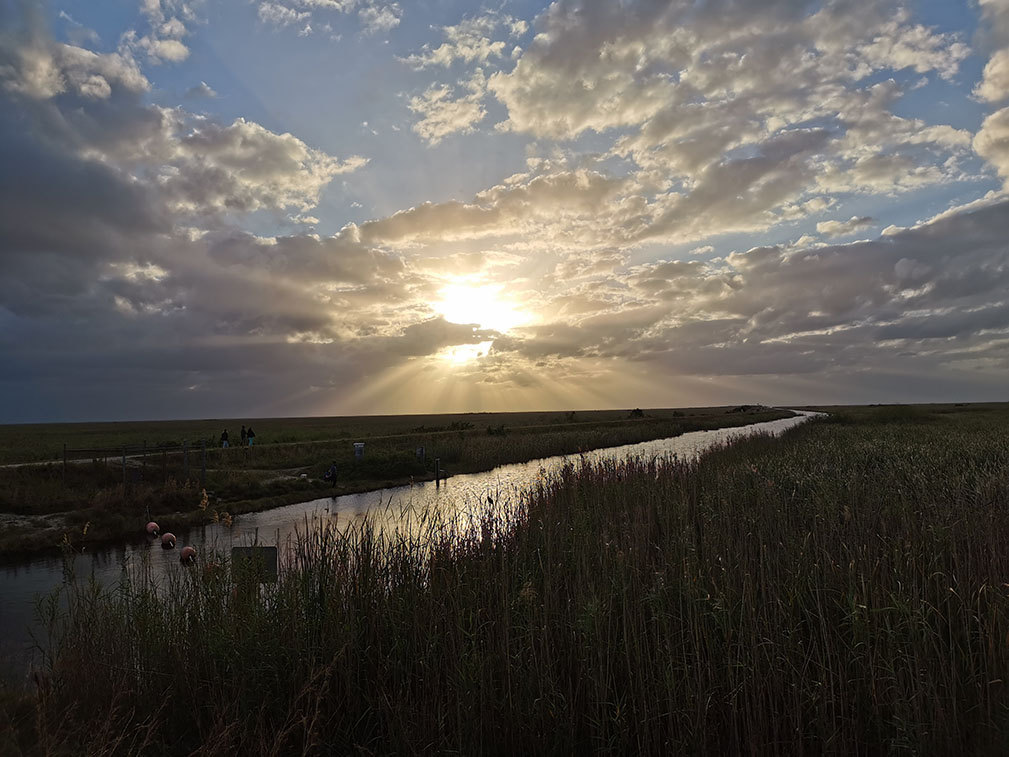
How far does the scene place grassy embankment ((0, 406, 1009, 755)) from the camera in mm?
4539

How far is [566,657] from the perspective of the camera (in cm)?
536

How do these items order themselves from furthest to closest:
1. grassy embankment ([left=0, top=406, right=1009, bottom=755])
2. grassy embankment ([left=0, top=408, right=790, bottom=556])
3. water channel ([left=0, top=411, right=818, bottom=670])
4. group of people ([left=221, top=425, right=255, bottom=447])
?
1. group of people ([left=221, top=425, right=255, bottom=447])
2. grassy embankment ([left=0, top=408, right=790, bottom=556])
3. water channel ([left=0, top=411, right=818, bottom=670])
4. grassy embankment ([left=0, top=406, right=1009, bottom=755])

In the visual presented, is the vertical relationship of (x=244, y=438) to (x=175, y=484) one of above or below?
above

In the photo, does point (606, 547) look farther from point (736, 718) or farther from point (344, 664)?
point (344, 664)

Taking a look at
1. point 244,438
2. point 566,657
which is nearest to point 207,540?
point 566,657

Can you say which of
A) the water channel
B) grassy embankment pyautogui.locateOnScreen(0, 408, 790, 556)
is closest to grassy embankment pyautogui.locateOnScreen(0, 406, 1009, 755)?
the water channel

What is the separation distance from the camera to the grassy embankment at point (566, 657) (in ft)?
14.9

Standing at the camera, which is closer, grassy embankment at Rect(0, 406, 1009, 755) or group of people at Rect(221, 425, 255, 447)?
grassy embankment at Rect(0, 406, 1009, 755)

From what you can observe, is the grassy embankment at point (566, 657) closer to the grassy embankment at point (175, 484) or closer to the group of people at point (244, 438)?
the grassy embankment at point (175, 484)

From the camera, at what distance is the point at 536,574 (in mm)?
7578

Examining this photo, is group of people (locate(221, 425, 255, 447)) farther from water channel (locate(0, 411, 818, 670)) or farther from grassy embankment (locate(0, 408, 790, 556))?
water channel (locate(0, 411, 818, 670))

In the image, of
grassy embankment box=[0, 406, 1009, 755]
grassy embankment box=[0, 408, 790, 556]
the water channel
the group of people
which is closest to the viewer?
grassy embankment box=[0, 406, 1009, 755]

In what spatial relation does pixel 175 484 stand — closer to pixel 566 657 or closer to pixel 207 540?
pixel 207 540

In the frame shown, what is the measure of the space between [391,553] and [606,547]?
2.52m
